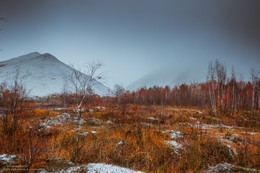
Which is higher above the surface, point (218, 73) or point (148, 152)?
point (218, 73)

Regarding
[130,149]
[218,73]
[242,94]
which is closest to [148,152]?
[130,149]

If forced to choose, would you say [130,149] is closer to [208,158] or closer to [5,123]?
[208,158]

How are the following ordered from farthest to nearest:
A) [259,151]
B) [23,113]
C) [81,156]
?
[23,113] → [259,151] → [81,156]

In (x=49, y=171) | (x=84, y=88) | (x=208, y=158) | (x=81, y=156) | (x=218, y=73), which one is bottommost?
(x=208, y=158)

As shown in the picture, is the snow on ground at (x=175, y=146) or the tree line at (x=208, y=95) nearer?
the snow on ground at (x=175, y=146)

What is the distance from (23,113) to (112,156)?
4.30 meters

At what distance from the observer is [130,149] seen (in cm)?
728

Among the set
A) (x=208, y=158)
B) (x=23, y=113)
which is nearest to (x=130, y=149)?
(x=208, y=158)

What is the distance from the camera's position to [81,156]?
17.5 ft

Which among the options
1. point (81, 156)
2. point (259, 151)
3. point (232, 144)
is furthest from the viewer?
point (232, 144)

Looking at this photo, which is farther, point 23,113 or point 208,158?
point 23,113

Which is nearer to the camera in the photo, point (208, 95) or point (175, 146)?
point (175, 146)

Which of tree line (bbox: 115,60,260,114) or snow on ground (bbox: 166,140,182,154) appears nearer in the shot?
snow on ground (bbox: 166,140,182,154)

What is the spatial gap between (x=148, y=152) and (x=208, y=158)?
2318 millimetres
